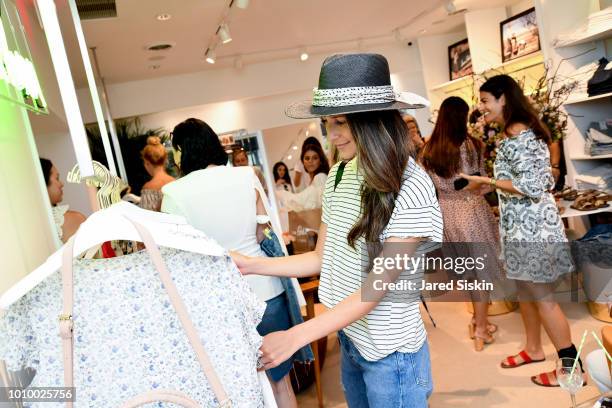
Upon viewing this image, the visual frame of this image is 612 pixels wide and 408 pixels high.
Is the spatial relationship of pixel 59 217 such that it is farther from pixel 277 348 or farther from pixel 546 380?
pixel 546 380

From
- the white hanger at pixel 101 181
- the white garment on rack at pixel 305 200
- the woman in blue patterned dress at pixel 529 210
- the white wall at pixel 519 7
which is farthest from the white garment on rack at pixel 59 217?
the white wall at pixel 519 7

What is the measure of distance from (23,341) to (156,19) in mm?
3665

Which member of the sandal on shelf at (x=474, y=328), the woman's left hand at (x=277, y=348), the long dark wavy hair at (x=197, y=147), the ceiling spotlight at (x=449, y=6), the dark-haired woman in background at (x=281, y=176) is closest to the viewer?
the woman's left hand at (x=277, y=348)

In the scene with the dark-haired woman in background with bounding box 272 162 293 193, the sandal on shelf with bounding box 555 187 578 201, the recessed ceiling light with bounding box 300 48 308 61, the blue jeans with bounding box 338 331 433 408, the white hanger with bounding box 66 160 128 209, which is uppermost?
the recessed ceiling light with bounding box 300 48 308 61

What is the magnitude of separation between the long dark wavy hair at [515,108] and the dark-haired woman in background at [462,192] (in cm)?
50

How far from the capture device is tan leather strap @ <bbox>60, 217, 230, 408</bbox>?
90 centimetres

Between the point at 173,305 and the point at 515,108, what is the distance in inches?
90.0

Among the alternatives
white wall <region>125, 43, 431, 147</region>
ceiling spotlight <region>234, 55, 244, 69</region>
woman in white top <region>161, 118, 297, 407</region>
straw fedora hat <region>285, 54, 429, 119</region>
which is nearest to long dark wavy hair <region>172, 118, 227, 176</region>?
woman in white top <region>161, 118, 297, 407</region>

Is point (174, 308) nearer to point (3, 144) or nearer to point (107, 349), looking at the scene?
point (107, 349)

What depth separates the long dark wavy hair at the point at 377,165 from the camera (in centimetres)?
132

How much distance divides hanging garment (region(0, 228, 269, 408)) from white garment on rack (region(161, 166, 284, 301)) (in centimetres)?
110

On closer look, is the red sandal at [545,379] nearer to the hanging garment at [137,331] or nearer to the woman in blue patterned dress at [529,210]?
the woman in blue patterned dress at [529,210]

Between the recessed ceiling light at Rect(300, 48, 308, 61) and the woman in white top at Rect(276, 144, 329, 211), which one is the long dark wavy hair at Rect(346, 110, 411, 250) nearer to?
the woman in white top at Rect(276, 144, 329, 211)

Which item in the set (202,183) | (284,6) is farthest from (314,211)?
(284,6)
